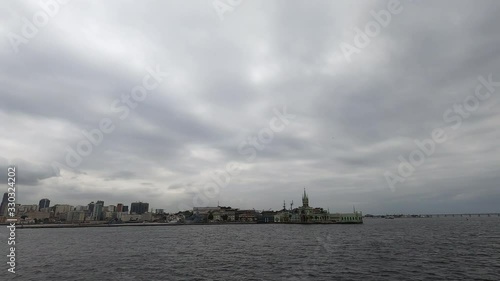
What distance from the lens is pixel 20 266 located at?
46.1 meters

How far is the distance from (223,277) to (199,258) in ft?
55.7

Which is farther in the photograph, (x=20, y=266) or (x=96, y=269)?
(x=20, y=266)

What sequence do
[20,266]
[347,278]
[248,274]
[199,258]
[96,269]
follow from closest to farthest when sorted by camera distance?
[347,278] → [248,274] → [96,269] → [20,266] → [199,258]

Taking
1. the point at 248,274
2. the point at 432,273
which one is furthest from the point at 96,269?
the point at 432,273

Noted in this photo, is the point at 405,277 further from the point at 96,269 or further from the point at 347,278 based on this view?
the point at 96,269

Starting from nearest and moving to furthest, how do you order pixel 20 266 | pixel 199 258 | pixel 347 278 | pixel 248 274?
1. pixel 347 278
2. pixel 248 274
3. pixel 20 266
4. pixel 199 258

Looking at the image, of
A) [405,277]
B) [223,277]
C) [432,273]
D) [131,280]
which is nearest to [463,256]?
[432,273]

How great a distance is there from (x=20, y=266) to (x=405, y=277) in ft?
185

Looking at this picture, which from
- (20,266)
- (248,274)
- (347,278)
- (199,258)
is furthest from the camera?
(199,258)

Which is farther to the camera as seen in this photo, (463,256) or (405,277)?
(463,256)

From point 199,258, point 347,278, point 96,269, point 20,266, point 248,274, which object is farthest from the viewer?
point 199,258

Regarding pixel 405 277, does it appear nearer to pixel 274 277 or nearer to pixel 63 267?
pixel 274 277

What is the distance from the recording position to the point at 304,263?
1715 inches

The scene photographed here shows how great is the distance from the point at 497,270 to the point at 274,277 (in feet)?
95.4
